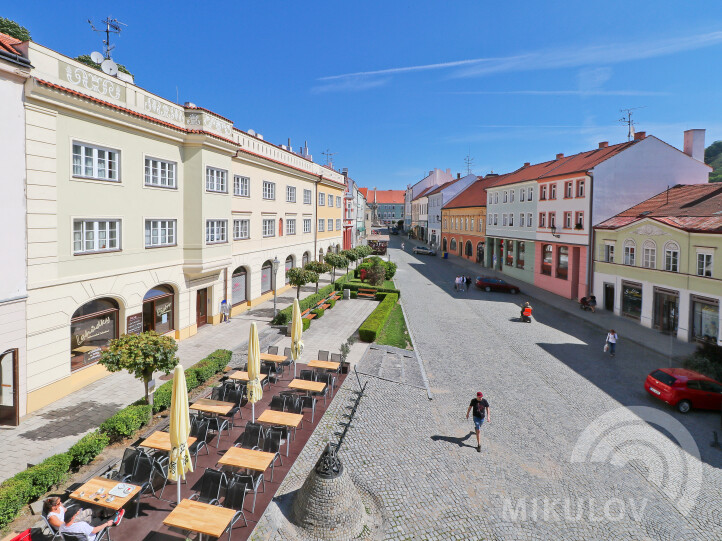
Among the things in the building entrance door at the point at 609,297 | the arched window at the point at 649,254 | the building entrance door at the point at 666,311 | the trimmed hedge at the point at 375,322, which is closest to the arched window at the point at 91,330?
the trimmed hedge at the point at 375,322

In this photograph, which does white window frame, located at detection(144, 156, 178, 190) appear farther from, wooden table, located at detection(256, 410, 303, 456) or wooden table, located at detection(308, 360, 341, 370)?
wooden table, located at detection(256, 410, 303, 456)

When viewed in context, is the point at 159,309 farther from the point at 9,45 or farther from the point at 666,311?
the point at 666,311

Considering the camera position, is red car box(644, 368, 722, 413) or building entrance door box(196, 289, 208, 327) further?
building entrance door box(196, 289, 208, 327)

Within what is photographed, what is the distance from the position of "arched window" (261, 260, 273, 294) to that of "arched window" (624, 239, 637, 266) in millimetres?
24388

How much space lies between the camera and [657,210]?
29719 mm

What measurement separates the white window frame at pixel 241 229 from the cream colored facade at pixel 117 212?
102mm

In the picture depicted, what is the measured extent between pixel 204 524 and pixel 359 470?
3997 mm

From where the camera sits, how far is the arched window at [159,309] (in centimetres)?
1920

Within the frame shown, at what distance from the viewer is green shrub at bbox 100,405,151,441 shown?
11.1 metres

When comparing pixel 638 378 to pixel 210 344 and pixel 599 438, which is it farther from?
pixel 210 344

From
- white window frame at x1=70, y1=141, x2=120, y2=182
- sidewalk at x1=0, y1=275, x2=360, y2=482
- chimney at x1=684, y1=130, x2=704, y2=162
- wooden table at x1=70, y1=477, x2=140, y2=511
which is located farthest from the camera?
chimney at x1=684, y1=130, x2=704, y2=162

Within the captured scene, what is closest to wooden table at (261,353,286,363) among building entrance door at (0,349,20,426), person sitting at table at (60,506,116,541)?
building entrance door at (0,349,20,426)

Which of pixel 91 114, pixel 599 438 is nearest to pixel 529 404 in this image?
pixel 599 438

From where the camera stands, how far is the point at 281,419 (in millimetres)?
12109
